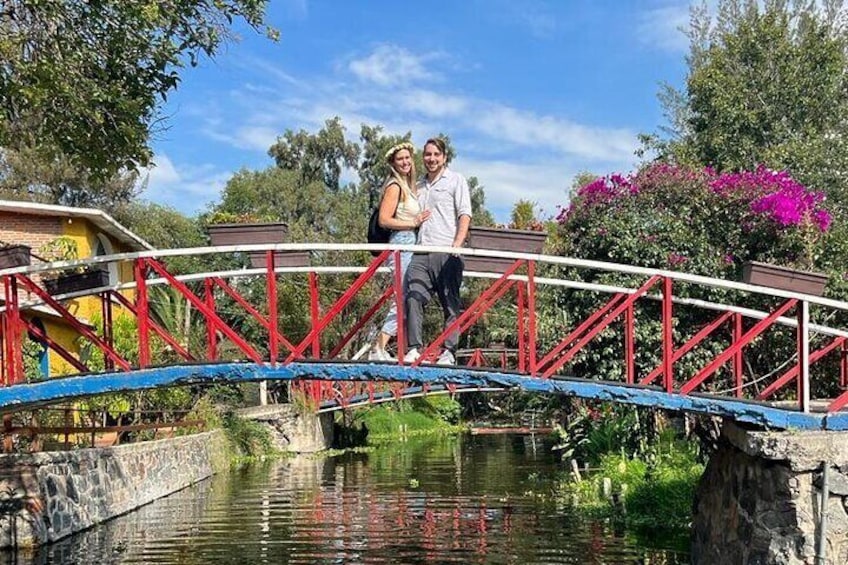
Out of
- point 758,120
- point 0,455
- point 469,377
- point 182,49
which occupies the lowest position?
point 0,455

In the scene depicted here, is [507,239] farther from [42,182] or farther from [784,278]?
[42,182]

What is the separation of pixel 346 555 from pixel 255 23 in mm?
6344

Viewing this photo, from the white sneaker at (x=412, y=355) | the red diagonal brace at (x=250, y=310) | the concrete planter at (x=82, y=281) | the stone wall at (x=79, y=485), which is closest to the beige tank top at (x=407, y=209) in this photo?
the white sneaker at (x=412, y=355)

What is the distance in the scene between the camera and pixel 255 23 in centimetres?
890

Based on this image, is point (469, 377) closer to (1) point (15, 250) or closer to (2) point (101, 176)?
(1) point (15, 250)

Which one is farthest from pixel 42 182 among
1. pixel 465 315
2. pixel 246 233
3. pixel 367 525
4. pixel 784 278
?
pixel 784 278

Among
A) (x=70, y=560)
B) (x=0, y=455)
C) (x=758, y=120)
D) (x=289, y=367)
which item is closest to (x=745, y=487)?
(x=289, y=367)

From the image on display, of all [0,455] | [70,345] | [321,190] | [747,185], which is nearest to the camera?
[0,455]

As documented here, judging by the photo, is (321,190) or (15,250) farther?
(321,190)

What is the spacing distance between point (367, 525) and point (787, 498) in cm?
751

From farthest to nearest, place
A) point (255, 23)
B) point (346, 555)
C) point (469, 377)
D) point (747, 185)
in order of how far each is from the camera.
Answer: point (747, 185)
point (346, 555)
point (255, 23)
point (469, 377)

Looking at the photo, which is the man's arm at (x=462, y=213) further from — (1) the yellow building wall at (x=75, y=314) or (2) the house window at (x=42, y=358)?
(1) the yellow building wall at (x=75, y=314)

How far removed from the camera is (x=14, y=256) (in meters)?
7.58

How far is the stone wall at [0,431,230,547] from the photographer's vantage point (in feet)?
37.6
